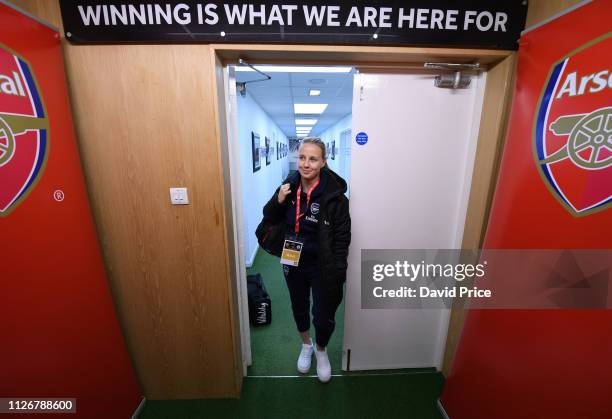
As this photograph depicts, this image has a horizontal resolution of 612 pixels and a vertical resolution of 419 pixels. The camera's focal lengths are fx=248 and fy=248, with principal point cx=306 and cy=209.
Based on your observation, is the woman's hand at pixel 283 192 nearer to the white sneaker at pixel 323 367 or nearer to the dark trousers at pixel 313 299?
the dark trousers at pixel 313 299

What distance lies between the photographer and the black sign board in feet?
3.88

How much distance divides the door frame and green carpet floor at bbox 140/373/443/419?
39 cm

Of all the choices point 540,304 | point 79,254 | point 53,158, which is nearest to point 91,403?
point 79,254

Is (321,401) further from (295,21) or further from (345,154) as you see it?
(345,154)

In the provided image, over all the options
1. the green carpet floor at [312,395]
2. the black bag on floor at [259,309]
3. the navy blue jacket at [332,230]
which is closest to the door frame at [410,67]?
the green carpet floor at [312,395]

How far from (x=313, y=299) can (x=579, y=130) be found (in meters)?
1.61

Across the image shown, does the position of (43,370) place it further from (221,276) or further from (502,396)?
(502,396)

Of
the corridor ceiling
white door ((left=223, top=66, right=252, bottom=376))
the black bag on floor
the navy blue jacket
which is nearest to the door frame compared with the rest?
white door ((left=223, top=66, right=252, bottom=376))

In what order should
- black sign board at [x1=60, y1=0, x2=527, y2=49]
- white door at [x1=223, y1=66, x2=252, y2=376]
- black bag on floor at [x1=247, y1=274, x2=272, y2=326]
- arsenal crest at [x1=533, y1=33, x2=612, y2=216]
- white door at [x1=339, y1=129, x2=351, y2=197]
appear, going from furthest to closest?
white door at [x1=339, y1=129, x2=351, y2=197] → black bag on floor at [x1=247, y1=274, x2=272, y2=326] → white door at [x1=223, y1=66, x2=252, y2=376] → black sign board at [x1=60, y1=0, x2=527, y2=49] → arsenal crest at [x1=533, y1=33, x2=612, y2=216]

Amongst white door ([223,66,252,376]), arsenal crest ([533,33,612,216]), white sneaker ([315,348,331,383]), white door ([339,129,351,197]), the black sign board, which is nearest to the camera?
arsenal crest ([533,33,612,216])

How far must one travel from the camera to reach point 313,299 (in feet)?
5.79

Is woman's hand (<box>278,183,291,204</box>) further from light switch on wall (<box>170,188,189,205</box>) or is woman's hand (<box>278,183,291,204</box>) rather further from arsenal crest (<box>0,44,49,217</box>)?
arsenal crest (<box>0,44,49,217</box>)

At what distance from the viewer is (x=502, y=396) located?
1.24 m

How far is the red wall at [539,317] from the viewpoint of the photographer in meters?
0.93
